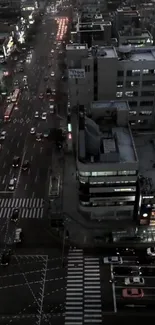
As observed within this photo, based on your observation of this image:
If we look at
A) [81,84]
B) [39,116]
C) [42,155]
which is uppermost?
[81,84]

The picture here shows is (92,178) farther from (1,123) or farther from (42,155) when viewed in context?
(1,123)

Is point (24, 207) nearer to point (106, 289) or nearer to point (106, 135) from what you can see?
point (106, 135)

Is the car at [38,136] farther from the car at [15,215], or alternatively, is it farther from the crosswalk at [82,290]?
the crosswalk at [82,290]

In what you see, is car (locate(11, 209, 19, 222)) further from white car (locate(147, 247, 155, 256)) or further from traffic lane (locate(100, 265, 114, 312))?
white car (locate(147, 247, 155, 256))

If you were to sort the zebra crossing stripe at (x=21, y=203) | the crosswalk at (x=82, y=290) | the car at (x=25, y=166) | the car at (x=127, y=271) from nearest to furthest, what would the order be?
1. the crosswalk at (x=82, y=290)
2. the car at (x=127, y=271)
3. the zebra crossing stripe at (x=21, y=203)
4. the car at (x=25, y=166)

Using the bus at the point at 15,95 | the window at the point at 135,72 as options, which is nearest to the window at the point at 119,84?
the window at the point at 135,72

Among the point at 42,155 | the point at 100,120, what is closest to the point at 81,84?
the point at 100,120
